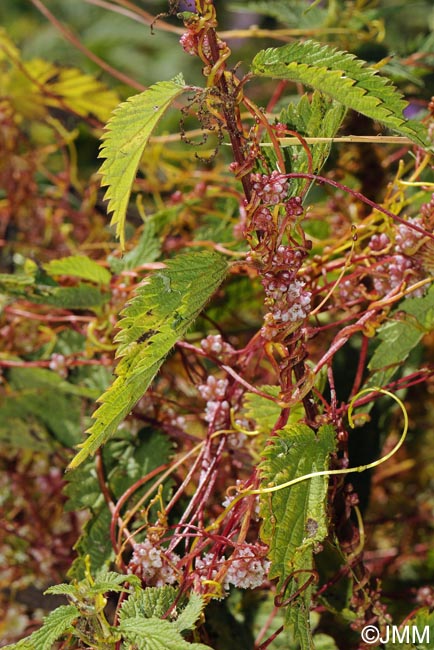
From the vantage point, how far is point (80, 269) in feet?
1.91

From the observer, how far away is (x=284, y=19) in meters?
0.75

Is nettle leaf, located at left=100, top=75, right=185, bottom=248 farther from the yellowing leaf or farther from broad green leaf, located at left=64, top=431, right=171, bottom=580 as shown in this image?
the yellowing leaf

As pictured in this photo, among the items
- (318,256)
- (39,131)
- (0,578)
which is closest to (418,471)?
(318,256)

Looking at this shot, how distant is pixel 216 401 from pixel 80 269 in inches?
5.8

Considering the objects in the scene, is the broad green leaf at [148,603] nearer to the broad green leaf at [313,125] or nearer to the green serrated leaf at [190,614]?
Result: the green serrated leaf at [190,614]

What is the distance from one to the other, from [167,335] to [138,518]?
0.18 meters

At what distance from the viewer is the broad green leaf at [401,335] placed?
489 mm

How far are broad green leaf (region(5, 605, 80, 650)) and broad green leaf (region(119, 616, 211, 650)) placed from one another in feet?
0.09

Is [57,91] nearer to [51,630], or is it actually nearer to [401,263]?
[401,263]

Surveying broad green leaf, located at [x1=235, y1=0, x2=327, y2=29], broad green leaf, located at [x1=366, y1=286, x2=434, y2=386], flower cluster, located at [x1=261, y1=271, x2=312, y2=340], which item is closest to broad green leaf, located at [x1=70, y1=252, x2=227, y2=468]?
flower cluster, located at [x1=261, y1=271, x2=312, y2=340]

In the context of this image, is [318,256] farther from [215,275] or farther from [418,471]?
[418,471]

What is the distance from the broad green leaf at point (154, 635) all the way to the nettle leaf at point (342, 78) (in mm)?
258

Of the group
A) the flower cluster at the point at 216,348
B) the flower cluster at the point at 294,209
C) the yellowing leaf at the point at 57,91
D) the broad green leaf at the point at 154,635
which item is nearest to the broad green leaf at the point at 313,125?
the flower cluster at the point at 294,209

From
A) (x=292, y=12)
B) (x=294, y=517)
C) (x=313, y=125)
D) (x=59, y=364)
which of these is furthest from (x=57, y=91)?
(x=294, y=517)
